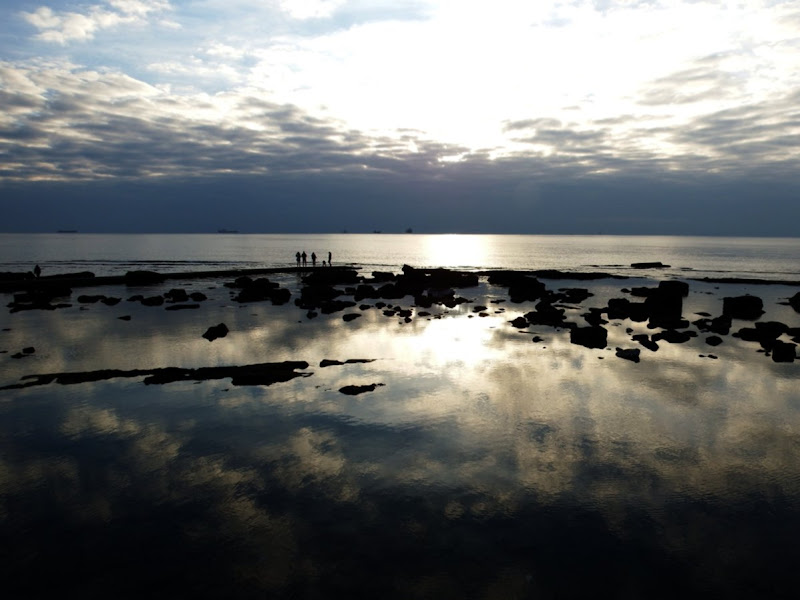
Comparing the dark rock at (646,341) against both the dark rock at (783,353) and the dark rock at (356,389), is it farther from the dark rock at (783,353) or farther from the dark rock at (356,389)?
the dark rock at (356,389)

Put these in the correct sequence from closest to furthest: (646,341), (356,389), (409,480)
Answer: (409,480)
(356,389)
(646,341)

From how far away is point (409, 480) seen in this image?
47.4 ft

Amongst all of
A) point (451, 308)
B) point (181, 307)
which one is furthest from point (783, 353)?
point (181, 307)

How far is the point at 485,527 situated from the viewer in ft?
39.7

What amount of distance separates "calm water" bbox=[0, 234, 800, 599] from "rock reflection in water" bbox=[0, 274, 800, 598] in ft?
0.20

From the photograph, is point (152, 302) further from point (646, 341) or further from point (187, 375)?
point (646, 341)

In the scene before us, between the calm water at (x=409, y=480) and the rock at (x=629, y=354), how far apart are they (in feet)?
2.97

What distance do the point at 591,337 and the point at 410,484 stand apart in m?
22.9

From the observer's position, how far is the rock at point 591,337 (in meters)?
33.0

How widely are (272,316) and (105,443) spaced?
91.6 ft

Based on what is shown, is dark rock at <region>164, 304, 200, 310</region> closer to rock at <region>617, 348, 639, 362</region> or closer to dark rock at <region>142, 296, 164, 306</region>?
dark rock at <region>142, 296, 164, 306</region>

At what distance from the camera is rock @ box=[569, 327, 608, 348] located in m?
33.0

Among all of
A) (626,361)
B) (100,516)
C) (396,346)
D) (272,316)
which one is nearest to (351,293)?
(272,316)

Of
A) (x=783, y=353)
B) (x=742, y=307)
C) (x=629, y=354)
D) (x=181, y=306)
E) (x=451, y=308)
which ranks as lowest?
(x=451, y=308)
